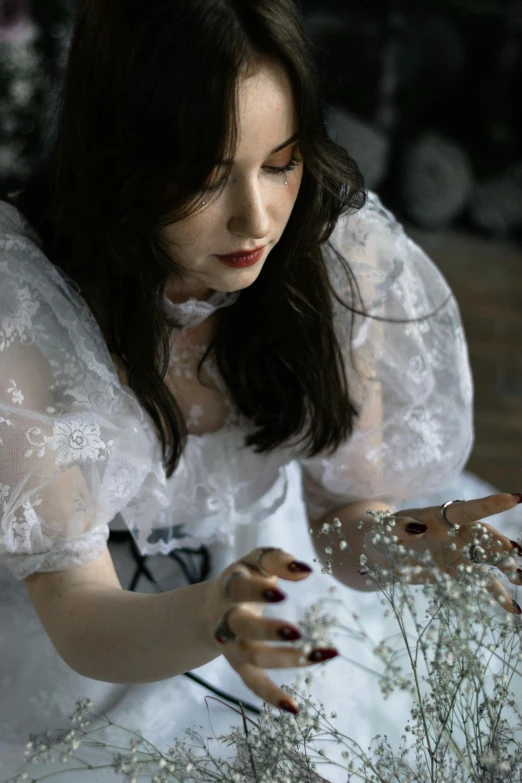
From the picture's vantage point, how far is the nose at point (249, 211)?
875mm

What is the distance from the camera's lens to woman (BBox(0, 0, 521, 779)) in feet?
2.75

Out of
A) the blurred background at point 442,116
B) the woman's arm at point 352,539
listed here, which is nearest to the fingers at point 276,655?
the woman's arm at point 352,539

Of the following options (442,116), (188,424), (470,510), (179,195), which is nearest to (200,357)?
(188,424)

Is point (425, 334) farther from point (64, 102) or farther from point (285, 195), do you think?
point (64, 102)

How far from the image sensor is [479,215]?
3.96 metres

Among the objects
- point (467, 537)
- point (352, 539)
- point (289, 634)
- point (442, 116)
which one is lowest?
point (442, 116)

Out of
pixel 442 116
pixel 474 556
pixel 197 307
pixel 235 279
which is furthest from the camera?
pixel 442 116

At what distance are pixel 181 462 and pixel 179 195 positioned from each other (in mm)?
438

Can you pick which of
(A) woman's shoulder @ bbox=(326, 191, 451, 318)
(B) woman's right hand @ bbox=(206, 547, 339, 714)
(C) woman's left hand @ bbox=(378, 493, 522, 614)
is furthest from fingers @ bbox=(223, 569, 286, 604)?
(A) woman's shoulder @ bbox=(326, 191, 451, 318)

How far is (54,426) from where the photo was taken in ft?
3.17

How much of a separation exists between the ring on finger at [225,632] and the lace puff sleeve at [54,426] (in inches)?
12.9

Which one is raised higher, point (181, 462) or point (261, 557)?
point (261, 557)

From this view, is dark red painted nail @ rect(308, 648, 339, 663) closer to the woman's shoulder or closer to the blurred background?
the woman's shoulder

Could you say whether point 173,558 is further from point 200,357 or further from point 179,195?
point 179,195
